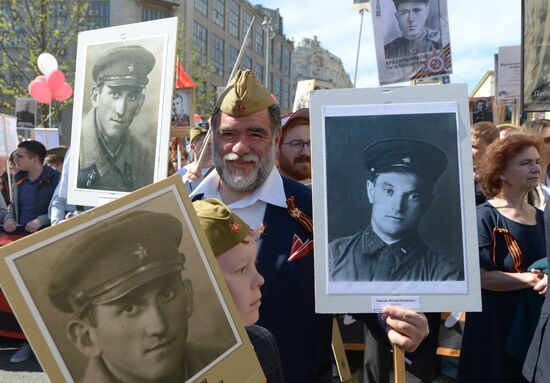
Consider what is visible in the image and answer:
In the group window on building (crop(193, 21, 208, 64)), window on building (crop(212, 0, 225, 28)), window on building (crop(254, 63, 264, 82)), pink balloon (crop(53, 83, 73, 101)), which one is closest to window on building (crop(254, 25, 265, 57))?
window on building (crop(254, 63, 264, 82))

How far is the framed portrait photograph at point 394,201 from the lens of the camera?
137 cm

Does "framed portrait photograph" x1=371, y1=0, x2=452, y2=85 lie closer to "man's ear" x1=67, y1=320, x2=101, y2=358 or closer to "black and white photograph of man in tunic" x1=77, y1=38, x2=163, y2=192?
"black and white photograph of man in tunic" x1=77, y1=38, x2=163, y2=192

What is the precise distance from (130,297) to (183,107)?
185 inches

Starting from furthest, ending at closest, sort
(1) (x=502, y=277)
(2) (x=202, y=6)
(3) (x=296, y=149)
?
(2) (x=202, y=6) → (3) (x=296, y=149) → (1) (x=502, y=277)

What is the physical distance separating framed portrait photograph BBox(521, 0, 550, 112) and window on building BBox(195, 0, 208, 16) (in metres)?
41.4

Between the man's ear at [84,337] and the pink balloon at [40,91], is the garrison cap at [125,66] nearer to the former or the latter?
the man's ear at [84,337]

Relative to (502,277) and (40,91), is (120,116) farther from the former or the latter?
(40,91)

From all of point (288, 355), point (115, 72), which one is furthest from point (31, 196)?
point (288, 355)

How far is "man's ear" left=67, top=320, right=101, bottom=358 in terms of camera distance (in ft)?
2.69

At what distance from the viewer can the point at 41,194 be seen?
5320 mm

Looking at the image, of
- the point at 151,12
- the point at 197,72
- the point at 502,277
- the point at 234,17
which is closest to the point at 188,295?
the point at 502,277

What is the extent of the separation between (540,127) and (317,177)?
10.2ft

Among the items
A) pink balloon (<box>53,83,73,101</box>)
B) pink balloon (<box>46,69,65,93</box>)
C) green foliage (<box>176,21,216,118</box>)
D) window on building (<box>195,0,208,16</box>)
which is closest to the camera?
pink balloon (<box>46,69,65,93</box>)

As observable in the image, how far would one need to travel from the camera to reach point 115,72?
192cm
